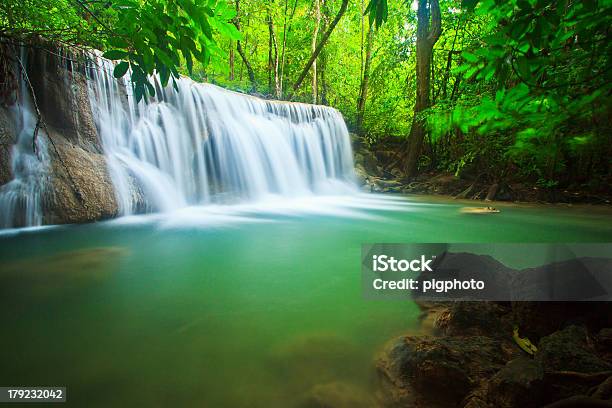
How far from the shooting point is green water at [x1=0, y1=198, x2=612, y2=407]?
126 centimetres

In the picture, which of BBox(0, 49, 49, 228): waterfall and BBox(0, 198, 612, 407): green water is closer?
BBox(0, 198, 612, 407): green water

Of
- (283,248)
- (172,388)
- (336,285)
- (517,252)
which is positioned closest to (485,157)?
(517,252)

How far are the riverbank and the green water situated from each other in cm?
628

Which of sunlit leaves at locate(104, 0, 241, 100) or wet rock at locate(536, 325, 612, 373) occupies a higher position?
sunlit leaves at locate(104, 0, 241, 100)

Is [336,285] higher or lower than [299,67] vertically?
lower

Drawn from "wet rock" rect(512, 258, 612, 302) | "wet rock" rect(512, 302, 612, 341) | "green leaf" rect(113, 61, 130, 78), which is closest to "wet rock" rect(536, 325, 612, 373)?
"wet rock" rect(512, 302, 612, 341)

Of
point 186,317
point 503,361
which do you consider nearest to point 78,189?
point 186,317

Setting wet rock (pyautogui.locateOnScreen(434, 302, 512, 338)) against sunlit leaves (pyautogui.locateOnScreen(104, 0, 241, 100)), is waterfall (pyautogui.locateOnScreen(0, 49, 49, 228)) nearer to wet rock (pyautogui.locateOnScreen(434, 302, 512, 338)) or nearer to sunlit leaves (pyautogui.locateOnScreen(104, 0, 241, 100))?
sunlit leaves (pyautogui.locateOnScreen(104, 0, 241, 100))

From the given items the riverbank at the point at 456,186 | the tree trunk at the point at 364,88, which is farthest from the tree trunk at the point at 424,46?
the tree trunk at the point at 364,88

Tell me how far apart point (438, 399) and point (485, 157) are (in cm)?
921

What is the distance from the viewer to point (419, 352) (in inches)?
A: 50.7

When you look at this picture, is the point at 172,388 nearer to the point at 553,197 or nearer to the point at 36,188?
the point at 36,188

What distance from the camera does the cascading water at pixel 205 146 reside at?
5402 mm

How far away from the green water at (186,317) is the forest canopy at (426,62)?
1221mm
